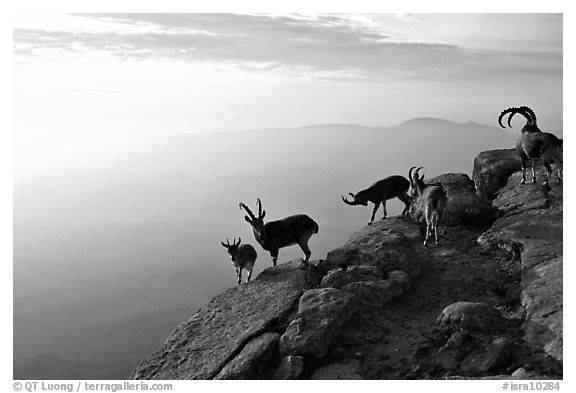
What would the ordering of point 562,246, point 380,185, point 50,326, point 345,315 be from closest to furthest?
point 345,315, point 562,246, point 380,185, point 50,326

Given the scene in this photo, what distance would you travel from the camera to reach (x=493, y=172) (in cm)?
2438

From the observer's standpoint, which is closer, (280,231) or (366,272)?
(366,272)

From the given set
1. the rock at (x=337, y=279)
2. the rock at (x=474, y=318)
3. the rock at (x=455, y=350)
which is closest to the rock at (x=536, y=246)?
the rock at (x=474, y=318)

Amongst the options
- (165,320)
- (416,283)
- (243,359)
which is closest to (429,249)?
(416,283)

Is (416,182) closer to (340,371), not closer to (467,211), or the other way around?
(467,211)

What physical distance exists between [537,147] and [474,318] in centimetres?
974

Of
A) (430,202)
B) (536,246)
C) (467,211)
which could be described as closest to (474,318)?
(536,246)

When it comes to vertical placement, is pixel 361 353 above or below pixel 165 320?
above

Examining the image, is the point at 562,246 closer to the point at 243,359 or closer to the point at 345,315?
the point at 345,315

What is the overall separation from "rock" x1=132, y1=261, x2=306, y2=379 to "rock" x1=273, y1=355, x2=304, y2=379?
162cm

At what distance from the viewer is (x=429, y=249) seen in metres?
19.5

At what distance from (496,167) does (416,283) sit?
385 inches

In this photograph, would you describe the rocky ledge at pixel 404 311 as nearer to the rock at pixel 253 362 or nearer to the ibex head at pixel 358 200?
the rock at pixel 253 362

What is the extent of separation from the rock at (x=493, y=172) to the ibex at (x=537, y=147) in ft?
4.69
